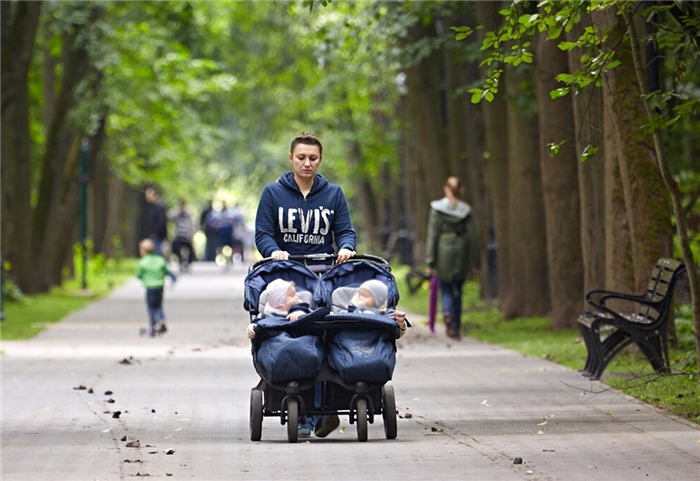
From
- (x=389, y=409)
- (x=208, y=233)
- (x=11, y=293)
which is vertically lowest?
(x=389, y=409)

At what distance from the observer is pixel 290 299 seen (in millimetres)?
9656

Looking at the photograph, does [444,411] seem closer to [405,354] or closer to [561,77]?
[561,77]

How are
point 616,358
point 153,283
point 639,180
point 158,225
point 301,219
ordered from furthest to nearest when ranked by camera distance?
point 158,225
point 153,283
point 616,358
point 639,180
point 301,219

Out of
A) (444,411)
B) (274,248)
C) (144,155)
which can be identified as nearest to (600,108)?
(444,411)

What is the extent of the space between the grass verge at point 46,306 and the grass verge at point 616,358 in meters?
5.63

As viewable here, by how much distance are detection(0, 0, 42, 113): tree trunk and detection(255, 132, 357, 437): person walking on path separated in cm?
1184

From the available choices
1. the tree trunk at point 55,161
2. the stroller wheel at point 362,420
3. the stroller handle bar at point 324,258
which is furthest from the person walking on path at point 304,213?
the tree trunk at point 55,161

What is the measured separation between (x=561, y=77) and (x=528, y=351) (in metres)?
5.94

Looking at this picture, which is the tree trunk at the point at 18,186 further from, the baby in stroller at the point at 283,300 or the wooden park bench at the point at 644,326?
the baby in stroller at the point at 283,300

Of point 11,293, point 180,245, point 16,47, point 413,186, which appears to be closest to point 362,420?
point 16,47

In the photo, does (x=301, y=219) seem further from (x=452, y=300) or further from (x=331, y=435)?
(x=452, y=300)

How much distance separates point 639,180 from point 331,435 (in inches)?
216

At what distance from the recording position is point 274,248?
1002 cm

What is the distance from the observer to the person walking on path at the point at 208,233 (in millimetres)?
50594
